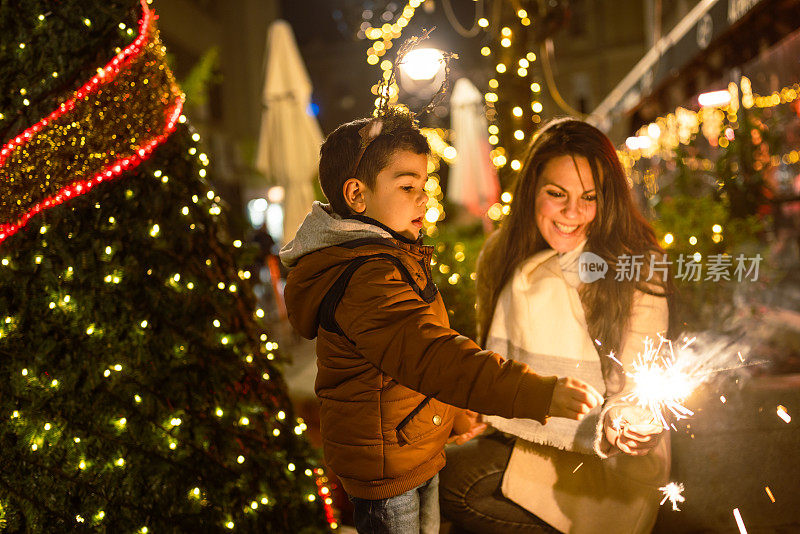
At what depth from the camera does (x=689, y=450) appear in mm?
1762

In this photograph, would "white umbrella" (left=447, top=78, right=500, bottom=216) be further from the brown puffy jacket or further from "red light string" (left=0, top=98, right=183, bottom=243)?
the brown puffy jacket

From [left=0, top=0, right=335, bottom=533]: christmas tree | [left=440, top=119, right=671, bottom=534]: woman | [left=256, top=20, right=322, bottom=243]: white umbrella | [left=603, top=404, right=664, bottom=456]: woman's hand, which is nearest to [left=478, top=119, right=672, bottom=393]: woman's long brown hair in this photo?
[left=440, top=119, right=671, bottom=534]: woman

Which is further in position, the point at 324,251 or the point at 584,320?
the point at 584,320

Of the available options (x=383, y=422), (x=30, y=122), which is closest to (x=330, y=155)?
(x=383, y=422)

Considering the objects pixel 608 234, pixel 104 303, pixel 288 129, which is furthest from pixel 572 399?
pixel 288 129

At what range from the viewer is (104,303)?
7.54 feet

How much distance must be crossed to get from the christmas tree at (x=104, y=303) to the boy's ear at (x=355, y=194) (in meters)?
1.08

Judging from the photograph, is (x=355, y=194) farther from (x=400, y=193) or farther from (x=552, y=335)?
(x=552, y=335)

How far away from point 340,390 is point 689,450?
1118 mm

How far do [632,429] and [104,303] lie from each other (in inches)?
80.4

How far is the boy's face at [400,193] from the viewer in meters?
1.60

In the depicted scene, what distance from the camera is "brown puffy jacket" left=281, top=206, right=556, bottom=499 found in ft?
4.55

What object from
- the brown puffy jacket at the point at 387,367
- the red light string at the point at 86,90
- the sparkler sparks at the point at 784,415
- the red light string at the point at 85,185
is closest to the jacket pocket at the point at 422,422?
the brown puffy jacket at the point at 387,367

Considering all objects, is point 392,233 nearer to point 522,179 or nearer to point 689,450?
point 522,179
